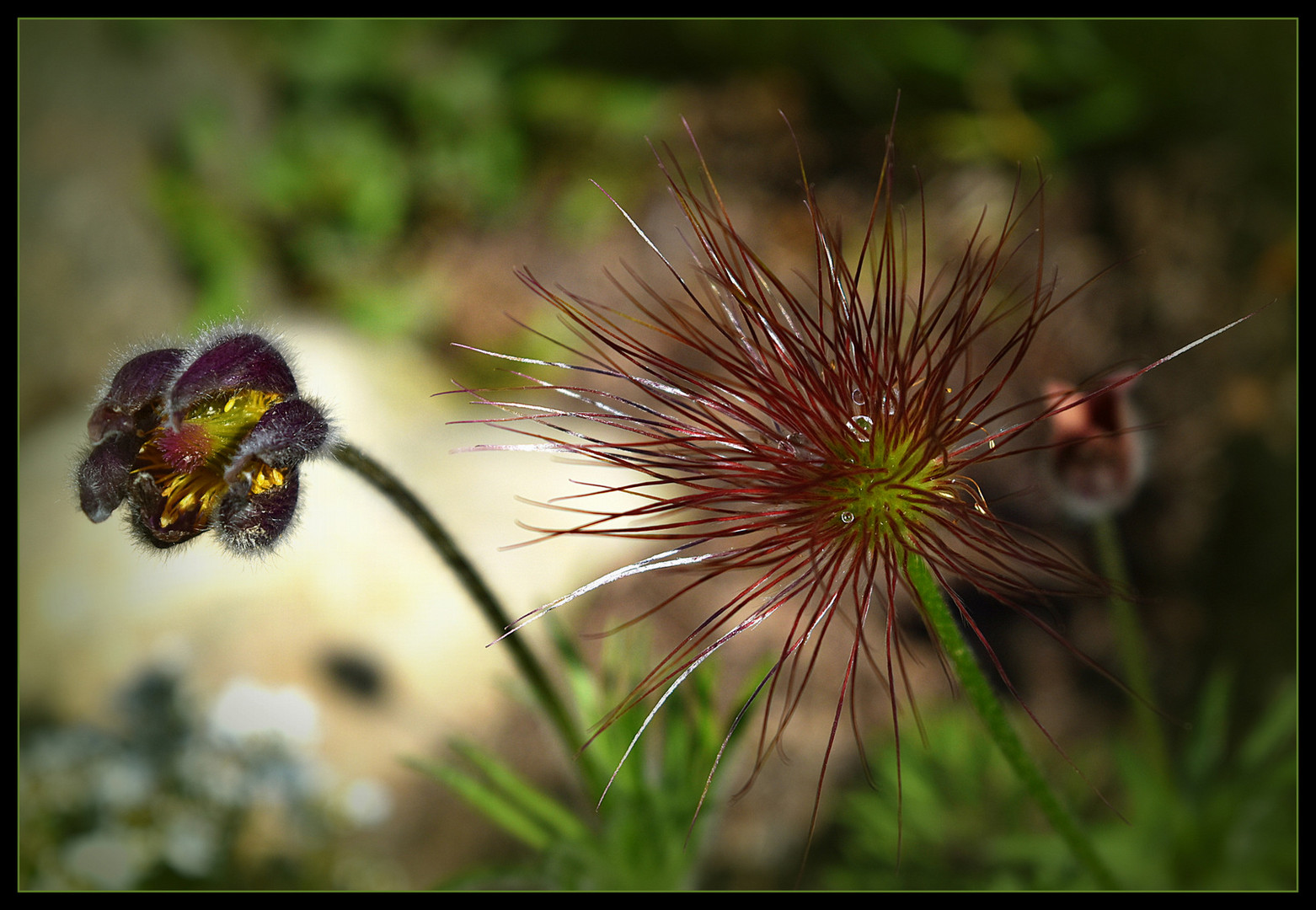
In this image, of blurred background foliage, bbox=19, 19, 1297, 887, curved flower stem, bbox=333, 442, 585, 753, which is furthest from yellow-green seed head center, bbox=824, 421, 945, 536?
blurred background foliage, bbox=19, 19, 1297, 887

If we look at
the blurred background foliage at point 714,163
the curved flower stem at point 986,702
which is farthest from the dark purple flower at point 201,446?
the blurred background foliage at point 714,163

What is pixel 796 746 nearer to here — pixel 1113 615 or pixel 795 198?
pixel 1113 615

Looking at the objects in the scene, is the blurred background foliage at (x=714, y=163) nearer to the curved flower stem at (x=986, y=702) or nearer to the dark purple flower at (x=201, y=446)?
the curved flower stem at (x=986, y=702)

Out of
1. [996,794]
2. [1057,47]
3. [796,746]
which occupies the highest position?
[1057,47]

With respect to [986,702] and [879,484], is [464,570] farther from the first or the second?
[986,702]

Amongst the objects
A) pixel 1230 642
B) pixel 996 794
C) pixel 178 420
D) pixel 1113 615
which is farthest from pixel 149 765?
pixel 1230 642

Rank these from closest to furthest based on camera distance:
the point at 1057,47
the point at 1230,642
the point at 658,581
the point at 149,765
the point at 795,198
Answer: the point at 149,765, the point at 1230,642, the point at 658,581, the point at 1057,47, the point at 795,198

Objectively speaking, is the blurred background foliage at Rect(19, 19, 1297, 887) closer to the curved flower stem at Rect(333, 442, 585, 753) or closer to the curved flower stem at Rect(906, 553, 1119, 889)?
the curved flower stem at Rect(906, 553, 1119, 889)
